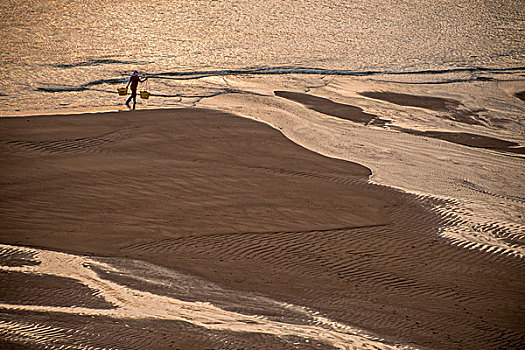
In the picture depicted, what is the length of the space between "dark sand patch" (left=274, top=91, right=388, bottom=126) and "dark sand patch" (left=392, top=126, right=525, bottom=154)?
1.40m

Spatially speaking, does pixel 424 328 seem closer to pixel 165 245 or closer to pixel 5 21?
pixel 165 245

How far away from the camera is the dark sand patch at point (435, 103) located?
23.5 meters

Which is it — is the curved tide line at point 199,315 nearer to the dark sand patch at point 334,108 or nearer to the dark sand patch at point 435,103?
the dark sand patch at point 334,108

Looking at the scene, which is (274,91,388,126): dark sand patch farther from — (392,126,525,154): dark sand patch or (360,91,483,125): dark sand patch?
(360,91,483,125): dark sand patch

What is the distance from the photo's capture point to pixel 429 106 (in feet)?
82.5

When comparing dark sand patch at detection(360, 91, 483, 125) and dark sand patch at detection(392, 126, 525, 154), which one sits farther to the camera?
dark sand patch at detection(360, 91, 483, 125)

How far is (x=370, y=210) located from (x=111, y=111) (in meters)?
11.4

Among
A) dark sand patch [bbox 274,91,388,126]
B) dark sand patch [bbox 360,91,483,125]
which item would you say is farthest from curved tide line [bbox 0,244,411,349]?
dark sand patch [bbox 360,91,483,125]

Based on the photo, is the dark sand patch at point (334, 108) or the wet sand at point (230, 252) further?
the dark sand patch at point (334, 108)

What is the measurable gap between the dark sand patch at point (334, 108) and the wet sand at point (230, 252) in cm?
645

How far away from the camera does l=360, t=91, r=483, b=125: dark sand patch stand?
2350 centimetres

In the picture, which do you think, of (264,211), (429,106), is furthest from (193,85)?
(264,211)

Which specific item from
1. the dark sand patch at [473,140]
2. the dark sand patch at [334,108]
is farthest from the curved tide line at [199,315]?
the dark sand patch at [334,108]

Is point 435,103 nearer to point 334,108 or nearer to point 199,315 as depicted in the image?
point 334,108
